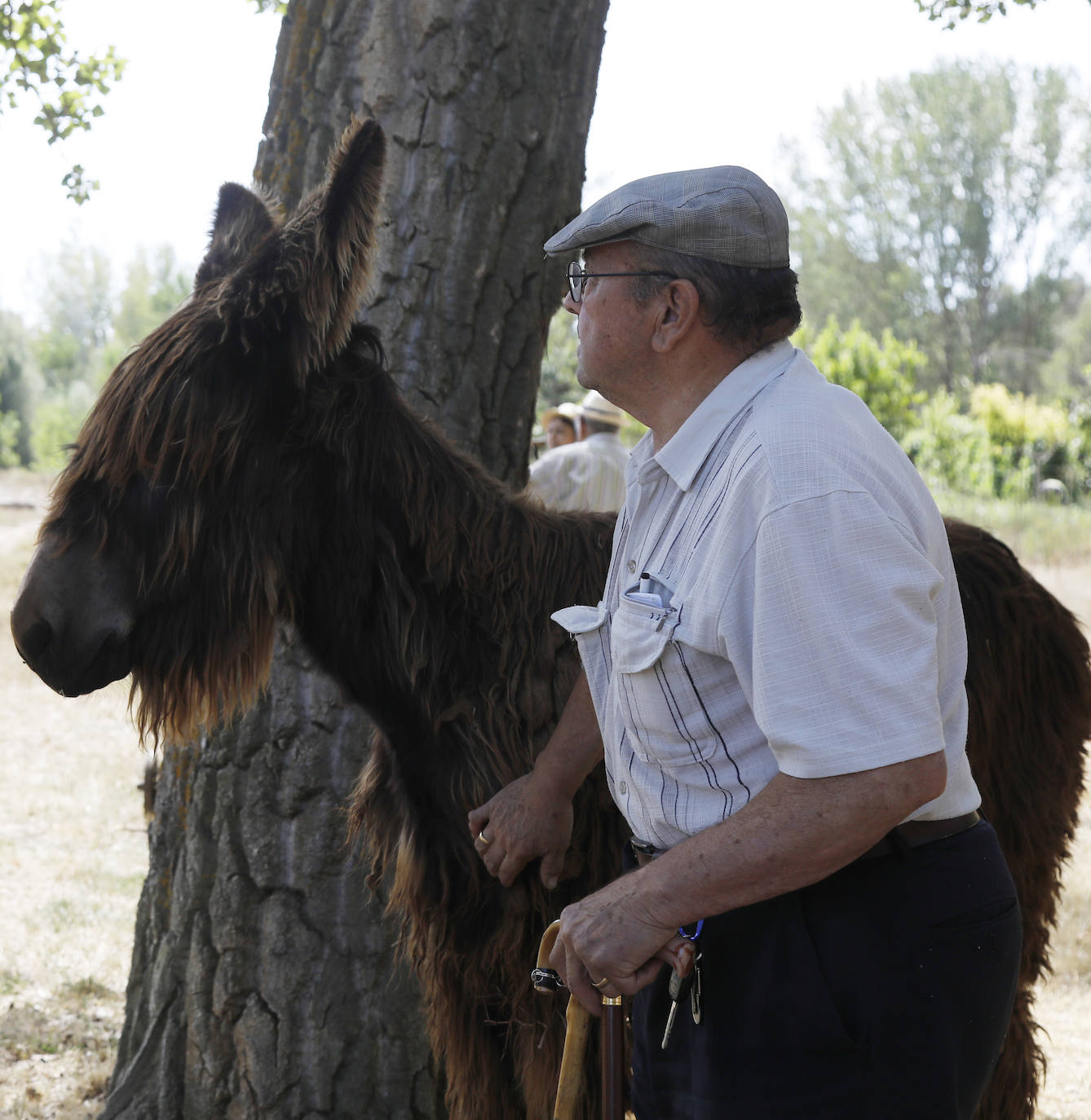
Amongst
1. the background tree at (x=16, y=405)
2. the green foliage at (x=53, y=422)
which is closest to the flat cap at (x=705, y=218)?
the green foliage at (x=53, y=422)

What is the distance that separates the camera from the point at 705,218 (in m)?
1.67

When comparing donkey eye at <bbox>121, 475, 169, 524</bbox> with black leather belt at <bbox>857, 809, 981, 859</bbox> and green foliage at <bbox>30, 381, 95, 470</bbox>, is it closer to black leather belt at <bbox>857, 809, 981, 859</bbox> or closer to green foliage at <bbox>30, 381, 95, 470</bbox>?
black leather belt at <bbox>857, 809, 981, 859</bbox>

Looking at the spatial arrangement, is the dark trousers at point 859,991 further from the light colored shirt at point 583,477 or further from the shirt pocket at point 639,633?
the light colored shirt at point 583,477

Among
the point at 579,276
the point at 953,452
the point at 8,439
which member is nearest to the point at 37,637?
the point at 579,276

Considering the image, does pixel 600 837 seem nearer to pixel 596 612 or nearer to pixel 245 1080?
pixel 596 612

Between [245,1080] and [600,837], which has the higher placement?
[600,837]

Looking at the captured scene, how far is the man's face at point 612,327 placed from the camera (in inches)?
68.4

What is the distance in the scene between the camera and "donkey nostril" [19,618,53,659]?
2.24 metres

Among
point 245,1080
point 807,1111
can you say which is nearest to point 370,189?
point 807,1111

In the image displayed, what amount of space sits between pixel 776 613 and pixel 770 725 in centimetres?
15

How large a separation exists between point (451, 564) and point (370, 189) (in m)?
0.83

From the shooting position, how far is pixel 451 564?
2498 millimetres

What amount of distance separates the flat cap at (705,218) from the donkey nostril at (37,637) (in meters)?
1.35

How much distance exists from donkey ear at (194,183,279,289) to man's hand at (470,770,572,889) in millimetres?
1386
